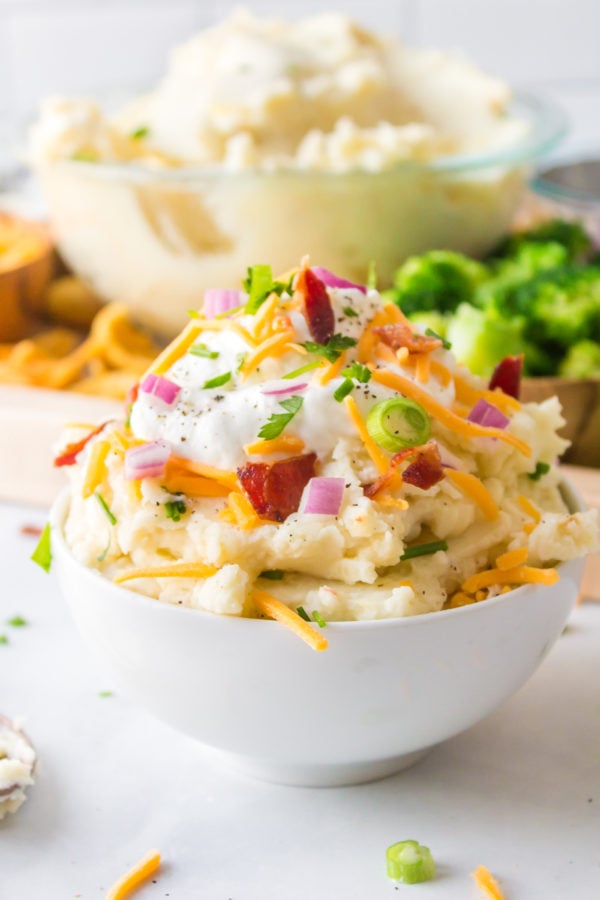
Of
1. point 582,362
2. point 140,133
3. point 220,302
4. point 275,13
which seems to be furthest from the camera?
point 275,13

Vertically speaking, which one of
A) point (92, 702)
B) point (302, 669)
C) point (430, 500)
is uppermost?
point (430, 500)

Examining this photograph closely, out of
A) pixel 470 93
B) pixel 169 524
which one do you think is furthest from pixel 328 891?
pixel 470 93

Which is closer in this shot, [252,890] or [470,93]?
[252,890]

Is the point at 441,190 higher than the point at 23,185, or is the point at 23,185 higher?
the point at 441,190

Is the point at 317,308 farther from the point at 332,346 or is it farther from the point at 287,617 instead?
the point at 287,617

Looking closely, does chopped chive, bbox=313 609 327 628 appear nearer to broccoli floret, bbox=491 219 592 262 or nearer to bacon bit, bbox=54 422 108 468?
bacon bit, bbox=54 422 108 468

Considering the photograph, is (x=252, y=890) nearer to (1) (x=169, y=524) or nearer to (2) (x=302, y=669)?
(2) (x=302, y=669)

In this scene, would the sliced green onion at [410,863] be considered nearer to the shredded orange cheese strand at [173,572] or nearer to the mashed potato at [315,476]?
the mashed potato at [315,476]

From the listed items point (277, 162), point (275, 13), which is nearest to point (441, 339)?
point (277, 162)
